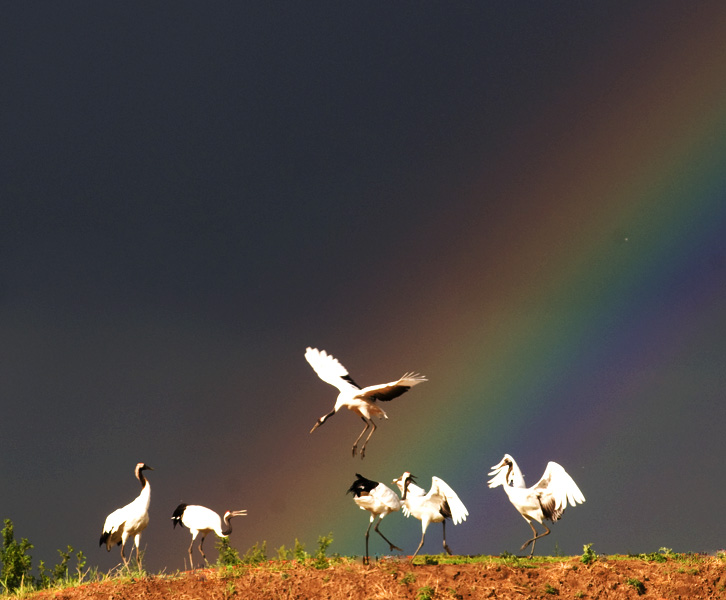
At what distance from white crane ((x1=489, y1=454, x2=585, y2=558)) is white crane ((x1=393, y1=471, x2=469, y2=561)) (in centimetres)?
185

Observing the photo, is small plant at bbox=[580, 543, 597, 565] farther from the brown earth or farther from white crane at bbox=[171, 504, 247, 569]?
white crane at bbox=[171, 504, 247, 569]

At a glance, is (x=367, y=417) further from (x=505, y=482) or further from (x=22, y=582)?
(x=22, y=582)

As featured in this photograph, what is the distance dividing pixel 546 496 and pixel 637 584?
373 centimetres

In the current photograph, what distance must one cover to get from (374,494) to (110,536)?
610cm

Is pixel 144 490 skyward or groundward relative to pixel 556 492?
skyward

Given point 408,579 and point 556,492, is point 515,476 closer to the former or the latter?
point 556,492

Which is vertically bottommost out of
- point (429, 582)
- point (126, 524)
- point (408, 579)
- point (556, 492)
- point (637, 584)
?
point (637, 584)

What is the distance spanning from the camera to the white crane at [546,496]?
62.0 ft

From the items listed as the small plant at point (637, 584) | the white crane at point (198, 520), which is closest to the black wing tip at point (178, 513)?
the white crane at point (198, 520)

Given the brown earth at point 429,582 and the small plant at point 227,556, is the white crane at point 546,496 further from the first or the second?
the small plant at point 227,556

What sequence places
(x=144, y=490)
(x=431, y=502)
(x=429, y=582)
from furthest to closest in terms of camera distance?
(x=144, y=490)
(x=431, y=502)
(x=429, y=582)

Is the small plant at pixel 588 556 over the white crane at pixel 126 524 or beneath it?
beneath

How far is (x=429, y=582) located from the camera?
1473 centimetres

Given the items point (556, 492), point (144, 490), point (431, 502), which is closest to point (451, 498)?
point (431, 502)
